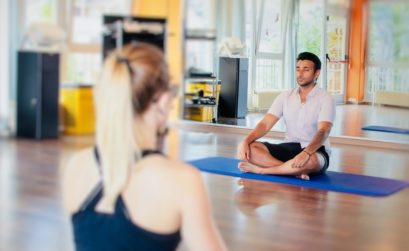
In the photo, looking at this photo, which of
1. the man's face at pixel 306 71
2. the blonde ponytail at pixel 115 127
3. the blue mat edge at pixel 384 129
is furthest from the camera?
the blue mat edge at pixel 384 129

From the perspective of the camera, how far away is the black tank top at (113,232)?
112 cm

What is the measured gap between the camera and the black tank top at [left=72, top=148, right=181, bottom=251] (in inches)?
44.2

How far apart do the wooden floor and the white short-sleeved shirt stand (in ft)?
0.60

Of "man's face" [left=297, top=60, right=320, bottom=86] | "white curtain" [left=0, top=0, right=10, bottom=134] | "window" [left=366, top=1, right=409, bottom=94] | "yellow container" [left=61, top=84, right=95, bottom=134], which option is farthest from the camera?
"yellow container" [left=61, top=84, right=95, bottom=134]

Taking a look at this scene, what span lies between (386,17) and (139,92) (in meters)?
1.72

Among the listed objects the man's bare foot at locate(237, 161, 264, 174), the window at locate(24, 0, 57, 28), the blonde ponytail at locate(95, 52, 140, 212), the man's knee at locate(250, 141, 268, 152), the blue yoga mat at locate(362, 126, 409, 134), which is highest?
the window at locate(24, 0, 57, 28)

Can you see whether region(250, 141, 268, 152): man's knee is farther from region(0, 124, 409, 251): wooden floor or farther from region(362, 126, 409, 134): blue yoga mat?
region(362, 126, 409, 134): blue yoga mat

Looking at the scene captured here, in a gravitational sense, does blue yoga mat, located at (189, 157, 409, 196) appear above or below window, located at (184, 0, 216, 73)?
below

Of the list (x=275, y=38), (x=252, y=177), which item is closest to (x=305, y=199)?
(x=252, y=177)

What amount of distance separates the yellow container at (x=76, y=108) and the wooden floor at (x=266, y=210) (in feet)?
9.28

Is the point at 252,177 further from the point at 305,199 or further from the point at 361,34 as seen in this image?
the point at 361,34

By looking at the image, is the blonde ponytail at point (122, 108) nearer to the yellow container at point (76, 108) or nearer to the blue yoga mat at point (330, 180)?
the blue yoga mat at point (330, 180)

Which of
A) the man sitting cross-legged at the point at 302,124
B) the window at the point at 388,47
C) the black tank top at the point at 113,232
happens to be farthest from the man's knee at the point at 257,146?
the black tank top at the point at 113,232

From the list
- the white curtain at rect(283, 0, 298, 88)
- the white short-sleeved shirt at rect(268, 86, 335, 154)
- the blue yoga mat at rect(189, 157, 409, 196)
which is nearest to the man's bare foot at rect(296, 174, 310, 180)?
the blue yoga mat at rect(189, 157, 409, 196)
